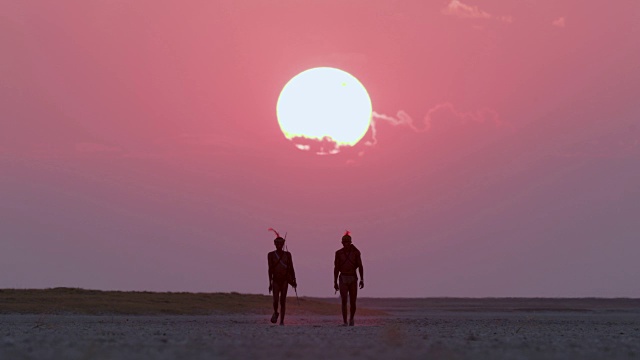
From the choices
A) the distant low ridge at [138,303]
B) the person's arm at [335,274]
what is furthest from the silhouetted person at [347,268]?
the distant low ridge at [138,303]

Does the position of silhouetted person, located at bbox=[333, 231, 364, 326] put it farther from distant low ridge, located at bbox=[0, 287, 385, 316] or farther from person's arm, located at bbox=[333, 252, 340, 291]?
distant low ridge, located at bbox=[0, 287, 385, 316]

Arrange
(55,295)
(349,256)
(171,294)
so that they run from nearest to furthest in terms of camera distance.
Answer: (349,256) → (55,295) → (171,294)

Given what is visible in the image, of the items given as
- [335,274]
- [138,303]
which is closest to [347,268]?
[335,274]

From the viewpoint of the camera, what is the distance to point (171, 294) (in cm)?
5225

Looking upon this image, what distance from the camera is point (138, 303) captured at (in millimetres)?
44469

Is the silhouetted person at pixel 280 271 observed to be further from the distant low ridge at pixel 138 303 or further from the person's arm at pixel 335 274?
the distant low ridge at pixel 138 303

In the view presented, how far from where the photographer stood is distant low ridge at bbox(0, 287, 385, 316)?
133ft

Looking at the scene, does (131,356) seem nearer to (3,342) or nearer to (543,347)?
(3,342)

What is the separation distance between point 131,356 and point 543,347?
242 inches

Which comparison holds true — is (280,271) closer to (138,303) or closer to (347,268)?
(347,268)

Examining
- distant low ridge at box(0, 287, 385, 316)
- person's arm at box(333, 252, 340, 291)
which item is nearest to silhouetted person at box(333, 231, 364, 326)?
person's arm at box(333, 252, 340, 291)

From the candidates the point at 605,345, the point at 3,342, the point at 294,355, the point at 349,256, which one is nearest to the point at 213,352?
the point at 294,355

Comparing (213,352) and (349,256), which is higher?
(349,256)

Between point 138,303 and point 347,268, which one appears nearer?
point 347,268
